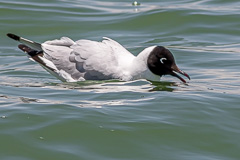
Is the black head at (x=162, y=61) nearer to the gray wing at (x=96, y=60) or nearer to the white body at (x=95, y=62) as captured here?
the white body at (x=95, y=62)

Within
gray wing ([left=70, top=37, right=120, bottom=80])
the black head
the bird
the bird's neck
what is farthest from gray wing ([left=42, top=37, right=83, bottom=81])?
the black head

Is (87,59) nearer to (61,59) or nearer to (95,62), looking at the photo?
(95,62)

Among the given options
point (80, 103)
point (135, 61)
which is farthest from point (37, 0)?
point (80, 103)

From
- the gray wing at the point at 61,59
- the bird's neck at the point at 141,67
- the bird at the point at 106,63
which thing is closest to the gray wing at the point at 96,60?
the bird at the point at 106,63

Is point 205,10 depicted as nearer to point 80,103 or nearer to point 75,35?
point 75,35

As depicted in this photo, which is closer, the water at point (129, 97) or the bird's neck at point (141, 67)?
the water at point (129, 97)

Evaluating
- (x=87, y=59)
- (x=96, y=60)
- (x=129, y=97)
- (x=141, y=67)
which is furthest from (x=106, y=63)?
(x=129, y=97)

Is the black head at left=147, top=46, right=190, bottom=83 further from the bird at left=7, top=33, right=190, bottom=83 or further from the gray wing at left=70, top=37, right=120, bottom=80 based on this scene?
the gray wing at left=70, top=37, right=120, bottom=80

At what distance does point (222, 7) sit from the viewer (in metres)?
18.2

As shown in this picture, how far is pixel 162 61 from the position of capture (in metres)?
11.4

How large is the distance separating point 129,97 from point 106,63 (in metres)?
1.18

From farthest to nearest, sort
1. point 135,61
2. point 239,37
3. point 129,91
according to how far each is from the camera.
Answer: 1. point 239,37
2. point 135,61
3. point 129,91

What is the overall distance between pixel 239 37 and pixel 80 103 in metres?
6.91

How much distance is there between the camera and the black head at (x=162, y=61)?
1136 centimetres
